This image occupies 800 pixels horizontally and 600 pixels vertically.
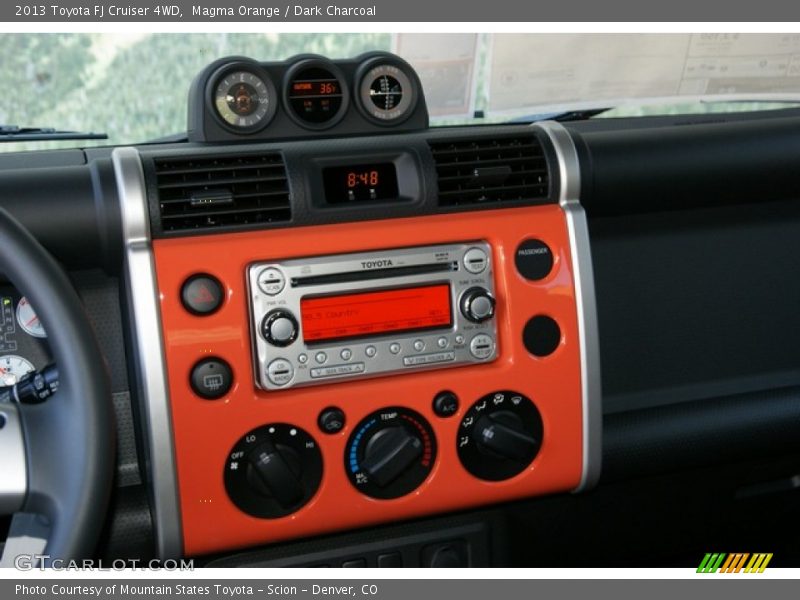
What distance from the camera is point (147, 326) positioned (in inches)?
61.5

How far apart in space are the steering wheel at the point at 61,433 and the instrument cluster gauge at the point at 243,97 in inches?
23.2

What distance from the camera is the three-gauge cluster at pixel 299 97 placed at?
5.85 ft

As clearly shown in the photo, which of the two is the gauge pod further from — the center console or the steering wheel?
the steering wheel

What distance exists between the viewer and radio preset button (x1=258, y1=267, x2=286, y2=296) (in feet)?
5.30

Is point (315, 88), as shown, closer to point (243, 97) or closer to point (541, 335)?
point (243, 97)

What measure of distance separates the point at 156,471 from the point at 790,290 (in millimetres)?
1507

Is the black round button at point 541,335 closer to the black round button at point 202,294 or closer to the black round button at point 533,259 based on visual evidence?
the black round button at point 533,259

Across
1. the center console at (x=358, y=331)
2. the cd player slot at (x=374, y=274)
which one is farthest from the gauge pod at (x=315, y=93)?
the cd player slot at (x=374, y=274)

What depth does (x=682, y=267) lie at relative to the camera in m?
2.22

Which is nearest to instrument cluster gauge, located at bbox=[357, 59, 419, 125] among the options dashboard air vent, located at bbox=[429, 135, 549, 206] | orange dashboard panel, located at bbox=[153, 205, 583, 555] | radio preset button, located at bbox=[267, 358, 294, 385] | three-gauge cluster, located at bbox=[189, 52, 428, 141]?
three-gauge cluster, located at bbox=[189, 52, 428, 141]

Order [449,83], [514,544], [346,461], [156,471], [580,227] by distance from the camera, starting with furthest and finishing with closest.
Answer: [449,83]
[514,544]
[580,227]
[346,461]
[156,471]

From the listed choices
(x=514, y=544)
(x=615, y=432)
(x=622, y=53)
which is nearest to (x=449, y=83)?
(x=622, y=53)

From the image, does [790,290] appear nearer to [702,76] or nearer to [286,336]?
[702,76]

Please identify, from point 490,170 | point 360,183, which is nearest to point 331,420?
point 360,183
